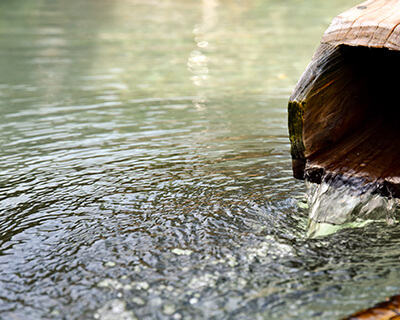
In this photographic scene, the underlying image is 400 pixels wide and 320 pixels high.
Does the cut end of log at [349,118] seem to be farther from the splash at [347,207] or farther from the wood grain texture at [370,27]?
the wood grain texture at [370,27]

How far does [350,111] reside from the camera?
3.97m

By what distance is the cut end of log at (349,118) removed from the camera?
12.3 ft

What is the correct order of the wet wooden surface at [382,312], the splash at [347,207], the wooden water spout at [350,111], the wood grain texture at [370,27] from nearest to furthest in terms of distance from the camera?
the wet wooden surface at [382,312] < the wood grain texture at [370,27] < the wooden water spout at [350,111] < the splash at [347,207]

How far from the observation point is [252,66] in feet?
35.2

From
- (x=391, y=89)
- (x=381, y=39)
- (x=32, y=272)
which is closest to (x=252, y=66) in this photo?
(x=391, y=89)

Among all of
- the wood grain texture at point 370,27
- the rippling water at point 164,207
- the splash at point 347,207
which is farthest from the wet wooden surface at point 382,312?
the wood grain texture at point 370,27

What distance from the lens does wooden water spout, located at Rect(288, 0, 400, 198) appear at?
144 inches

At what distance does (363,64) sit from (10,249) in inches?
110

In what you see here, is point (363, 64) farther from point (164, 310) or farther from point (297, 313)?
point (164, 310)

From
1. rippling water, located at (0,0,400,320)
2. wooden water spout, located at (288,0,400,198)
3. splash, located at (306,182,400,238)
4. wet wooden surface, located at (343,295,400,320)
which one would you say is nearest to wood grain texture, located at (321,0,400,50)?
wooden water spout, located at (288,0,400,198)

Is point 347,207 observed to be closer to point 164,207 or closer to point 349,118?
point 349,118

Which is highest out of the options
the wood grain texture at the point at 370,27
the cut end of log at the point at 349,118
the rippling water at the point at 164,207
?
the wood grain texture at the point at 370,27

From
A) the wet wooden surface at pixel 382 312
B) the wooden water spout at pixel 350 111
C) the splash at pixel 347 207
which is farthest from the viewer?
the splash at pixel 347 207

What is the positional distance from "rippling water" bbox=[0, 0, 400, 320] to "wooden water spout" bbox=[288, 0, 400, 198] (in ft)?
1.29
